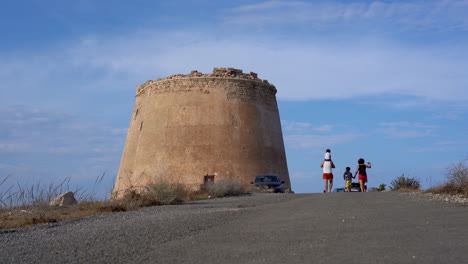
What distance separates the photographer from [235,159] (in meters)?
31.3

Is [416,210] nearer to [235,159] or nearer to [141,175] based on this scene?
[235,159]

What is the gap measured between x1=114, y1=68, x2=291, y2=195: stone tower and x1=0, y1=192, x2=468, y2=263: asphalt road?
2236 centimetres

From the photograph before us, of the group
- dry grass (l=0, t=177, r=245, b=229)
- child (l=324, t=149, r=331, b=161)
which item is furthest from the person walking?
dry grass (l=0, t=177, r=245, b=229)

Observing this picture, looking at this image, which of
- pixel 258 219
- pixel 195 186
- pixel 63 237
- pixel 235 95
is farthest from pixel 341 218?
pixel 235 95

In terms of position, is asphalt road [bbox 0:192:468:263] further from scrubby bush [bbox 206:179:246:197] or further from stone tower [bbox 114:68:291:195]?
stone tower [bbox 114:68:291:195]

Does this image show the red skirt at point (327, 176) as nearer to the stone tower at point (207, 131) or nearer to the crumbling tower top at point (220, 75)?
the stone tower at point (207, 131)

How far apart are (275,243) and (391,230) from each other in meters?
1.57

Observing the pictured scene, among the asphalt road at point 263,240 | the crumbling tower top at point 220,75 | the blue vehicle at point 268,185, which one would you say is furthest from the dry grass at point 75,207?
the crumbling tower top at point 220,75

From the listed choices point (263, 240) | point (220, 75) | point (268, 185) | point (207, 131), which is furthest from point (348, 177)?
point (263, 240)

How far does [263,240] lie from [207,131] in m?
25.9

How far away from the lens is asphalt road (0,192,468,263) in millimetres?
4809

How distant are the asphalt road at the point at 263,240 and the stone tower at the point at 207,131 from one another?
22360mm

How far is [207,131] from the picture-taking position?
1245 inches

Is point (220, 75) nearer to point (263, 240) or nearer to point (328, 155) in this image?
point (328, 155)
